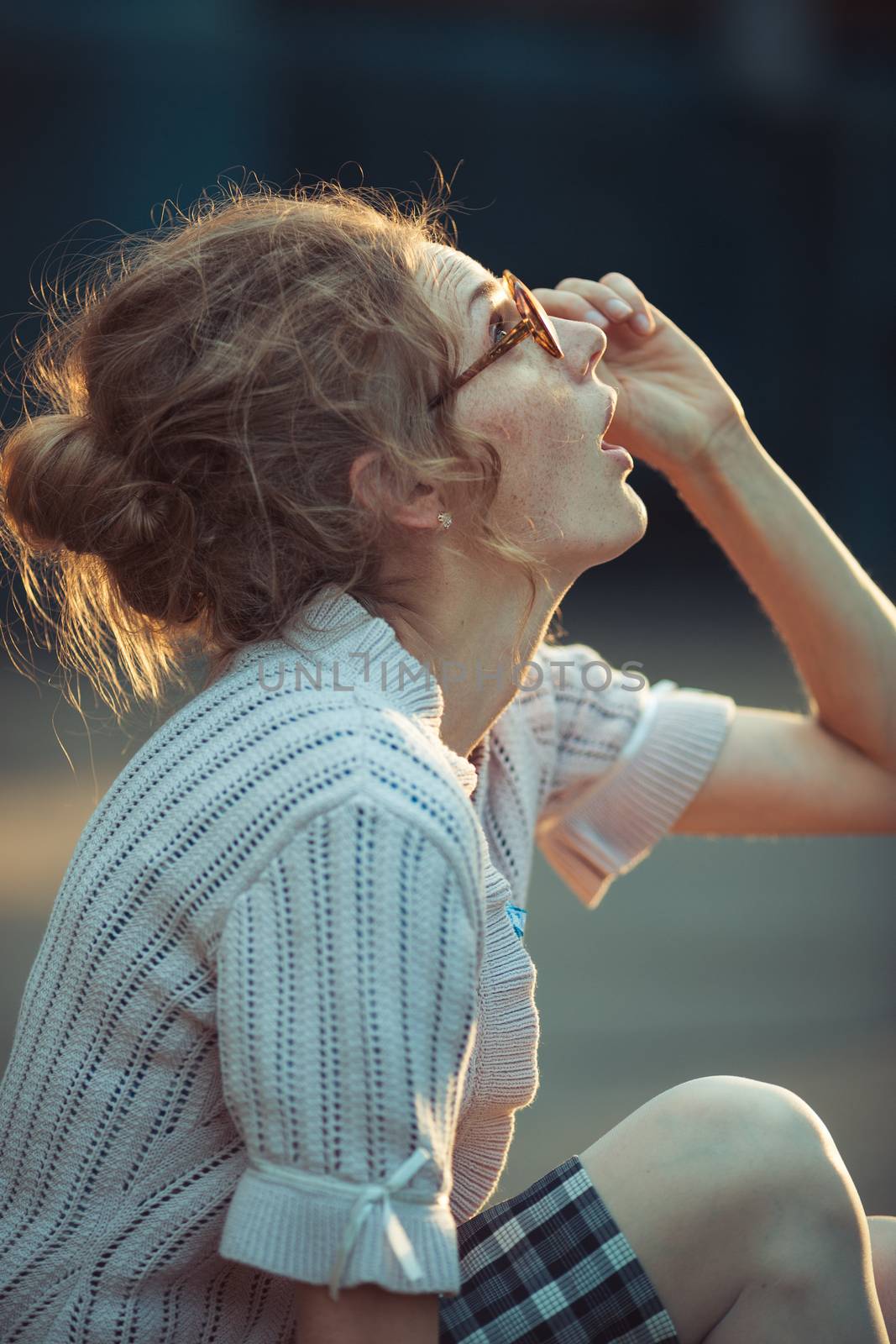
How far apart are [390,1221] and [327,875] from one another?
0.93 feet

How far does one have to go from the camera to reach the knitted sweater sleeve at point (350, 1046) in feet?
3.84

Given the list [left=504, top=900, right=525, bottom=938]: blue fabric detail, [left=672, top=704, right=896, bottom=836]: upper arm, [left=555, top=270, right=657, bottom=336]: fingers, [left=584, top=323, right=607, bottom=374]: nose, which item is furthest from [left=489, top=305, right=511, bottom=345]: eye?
[left=672, top=704, right=896, bottom=836]: upper arm

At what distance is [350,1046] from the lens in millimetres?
1179

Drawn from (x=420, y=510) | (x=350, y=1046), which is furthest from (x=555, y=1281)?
(x=420, y=510)

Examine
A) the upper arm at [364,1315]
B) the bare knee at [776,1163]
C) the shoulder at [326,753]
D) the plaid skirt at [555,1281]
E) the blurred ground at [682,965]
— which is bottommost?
the blurred ground at [682,965]

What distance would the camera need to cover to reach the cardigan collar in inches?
56.6

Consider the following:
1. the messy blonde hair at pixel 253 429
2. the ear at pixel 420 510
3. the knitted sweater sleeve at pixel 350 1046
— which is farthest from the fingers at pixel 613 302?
the knitted sweater sleeve at pixel 350 1046

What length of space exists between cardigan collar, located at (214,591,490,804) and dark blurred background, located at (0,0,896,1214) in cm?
299

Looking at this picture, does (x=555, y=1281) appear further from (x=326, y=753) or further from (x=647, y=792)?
(x=647, y=792)

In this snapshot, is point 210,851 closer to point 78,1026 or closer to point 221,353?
point 78,1026

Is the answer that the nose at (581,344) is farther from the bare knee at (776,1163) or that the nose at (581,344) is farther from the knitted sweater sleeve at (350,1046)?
the bare knee at (776,1163)

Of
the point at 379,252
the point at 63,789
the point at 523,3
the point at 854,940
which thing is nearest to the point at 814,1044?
the point at 854,940

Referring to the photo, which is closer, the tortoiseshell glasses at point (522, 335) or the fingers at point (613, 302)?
the tortoiseshell glasses at point (522, 335)

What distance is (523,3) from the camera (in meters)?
8.46
